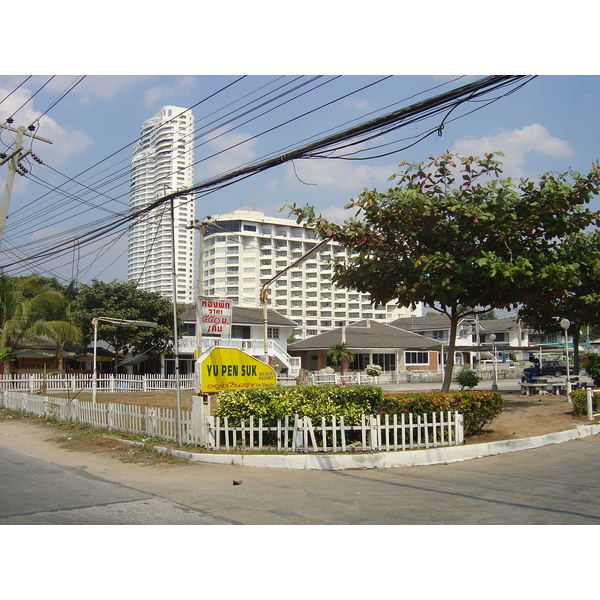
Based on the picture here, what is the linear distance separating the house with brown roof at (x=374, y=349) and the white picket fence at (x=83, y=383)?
14176 millimetres

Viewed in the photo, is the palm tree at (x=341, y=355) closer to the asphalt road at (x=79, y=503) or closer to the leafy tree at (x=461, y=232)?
the leafy tree at (x=461, y=232)

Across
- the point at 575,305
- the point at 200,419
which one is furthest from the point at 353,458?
the point at 575,305

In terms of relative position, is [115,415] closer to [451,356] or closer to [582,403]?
[451,356]

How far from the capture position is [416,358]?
51.0m

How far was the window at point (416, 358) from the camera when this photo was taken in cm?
5050

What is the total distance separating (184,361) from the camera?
43.8 meters

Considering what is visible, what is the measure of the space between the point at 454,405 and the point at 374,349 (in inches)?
1440

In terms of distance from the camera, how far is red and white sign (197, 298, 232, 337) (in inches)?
460

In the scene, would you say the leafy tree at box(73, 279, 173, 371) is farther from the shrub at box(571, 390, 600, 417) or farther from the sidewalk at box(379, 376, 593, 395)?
the shrub at box(571, 390, 600, 417)

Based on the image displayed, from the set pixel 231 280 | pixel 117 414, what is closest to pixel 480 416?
pixel 117 414

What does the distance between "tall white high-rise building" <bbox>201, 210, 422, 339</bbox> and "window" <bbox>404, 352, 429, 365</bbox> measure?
1812 inches

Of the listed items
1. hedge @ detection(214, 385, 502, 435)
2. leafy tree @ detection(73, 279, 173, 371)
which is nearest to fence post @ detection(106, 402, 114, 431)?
hedge @ detection(214, 385, 502, 435)

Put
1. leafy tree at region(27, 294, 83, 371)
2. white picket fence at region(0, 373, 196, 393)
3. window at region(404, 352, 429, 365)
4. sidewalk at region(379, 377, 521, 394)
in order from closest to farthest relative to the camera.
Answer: white picket fence at region(0, 373, 196, 393) < sidewalk at region(379, 377, 521, 394) < leafy tree at region(27, 294, 83, 371) < window at region(404, 352, 429, 365)

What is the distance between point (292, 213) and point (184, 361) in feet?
105
